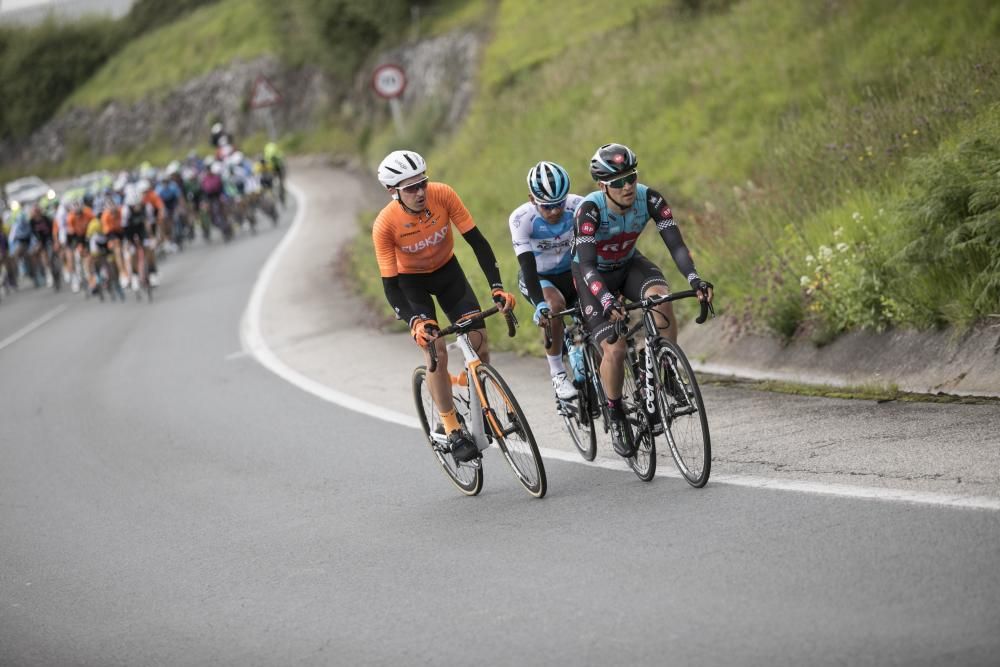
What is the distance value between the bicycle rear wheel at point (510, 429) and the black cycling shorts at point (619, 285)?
2.27ft

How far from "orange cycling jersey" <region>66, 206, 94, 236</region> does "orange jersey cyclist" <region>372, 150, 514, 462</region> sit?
2148 centimetres

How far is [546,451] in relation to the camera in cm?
872

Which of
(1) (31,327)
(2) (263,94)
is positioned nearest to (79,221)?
(1) (31,327)

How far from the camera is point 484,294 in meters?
15.3

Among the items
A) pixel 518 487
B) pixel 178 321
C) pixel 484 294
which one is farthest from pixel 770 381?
pixel 178 321

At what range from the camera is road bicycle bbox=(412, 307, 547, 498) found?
741 cm

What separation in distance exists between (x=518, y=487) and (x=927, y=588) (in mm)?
3567

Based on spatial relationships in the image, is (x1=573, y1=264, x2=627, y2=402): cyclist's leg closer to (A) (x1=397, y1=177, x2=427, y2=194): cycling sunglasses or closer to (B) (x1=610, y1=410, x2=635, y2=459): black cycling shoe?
(B) (x1=610, y1=410, x2=635, y2=459): black cycling shoe

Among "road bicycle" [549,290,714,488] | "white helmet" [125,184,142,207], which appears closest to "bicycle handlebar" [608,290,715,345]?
"road bicycle" [549,290,714,488]

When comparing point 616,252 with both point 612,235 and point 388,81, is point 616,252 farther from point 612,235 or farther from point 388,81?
Answer: point 388,81

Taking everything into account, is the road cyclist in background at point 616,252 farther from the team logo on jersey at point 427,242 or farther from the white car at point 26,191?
the white car at point 26,191

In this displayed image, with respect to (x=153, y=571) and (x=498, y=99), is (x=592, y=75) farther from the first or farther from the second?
(x=153, y=571)

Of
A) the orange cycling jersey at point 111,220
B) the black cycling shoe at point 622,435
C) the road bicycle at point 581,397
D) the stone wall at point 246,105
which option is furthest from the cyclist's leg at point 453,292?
the stone wall at point 246,105

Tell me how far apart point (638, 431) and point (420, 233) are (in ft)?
6.74
